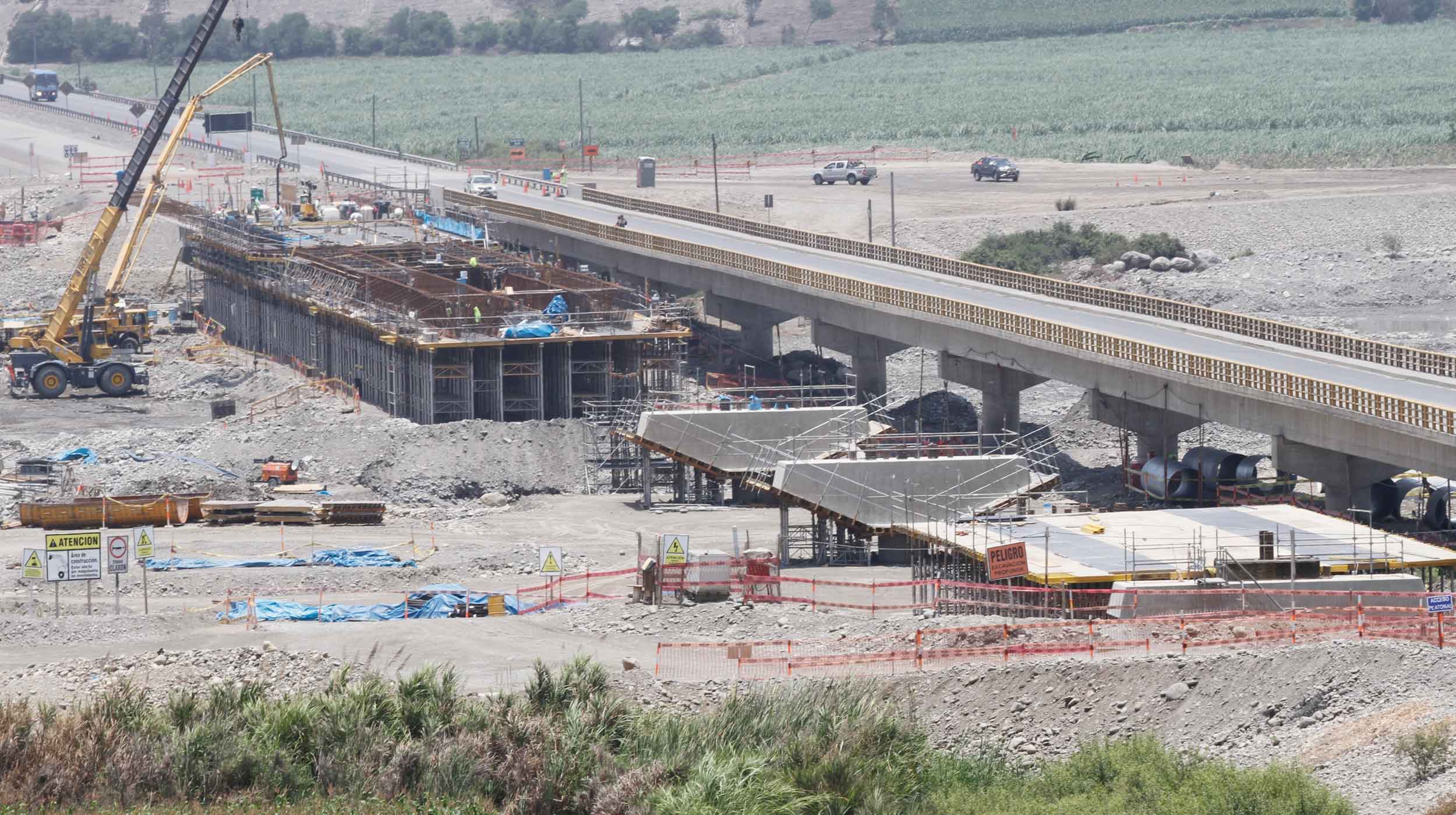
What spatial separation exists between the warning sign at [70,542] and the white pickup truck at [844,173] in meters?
89.9

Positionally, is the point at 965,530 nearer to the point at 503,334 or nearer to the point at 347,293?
the point at 503,334

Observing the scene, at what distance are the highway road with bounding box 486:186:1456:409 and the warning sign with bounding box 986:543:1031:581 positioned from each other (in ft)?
43.2

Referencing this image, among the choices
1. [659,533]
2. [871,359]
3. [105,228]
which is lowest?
[659,533]

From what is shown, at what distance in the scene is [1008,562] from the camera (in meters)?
46.1

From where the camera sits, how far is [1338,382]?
187ft

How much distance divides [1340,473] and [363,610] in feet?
77.3

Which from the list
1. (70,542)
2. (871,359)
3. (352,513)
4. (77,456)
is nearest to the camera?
(70,542)

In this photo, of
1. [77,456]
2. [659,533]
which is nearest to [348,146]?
[77,456]

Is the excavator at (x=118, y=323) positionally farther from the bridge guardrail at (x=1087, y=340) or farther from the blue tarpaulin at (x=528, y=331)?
the blue tarpaulin at (x=528, y=331)

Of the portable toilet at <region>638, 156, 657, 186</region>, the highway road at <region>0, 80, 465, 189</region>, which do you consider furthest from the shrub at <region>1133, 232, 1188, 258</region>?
the highway road at <region>0, 80, 465, 189</region>

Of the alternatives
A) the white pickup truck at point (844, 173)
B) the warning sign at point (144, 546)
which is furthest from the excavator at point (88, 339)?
the white pickup truck at point (844, 173)

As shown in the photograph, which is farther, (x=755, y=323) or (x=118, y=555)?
(x=755, y=323)

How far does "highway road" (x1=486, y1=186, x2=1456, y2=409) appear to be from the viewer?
190 feet

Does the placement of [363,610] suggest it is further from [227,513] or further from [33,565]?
[227,513]
